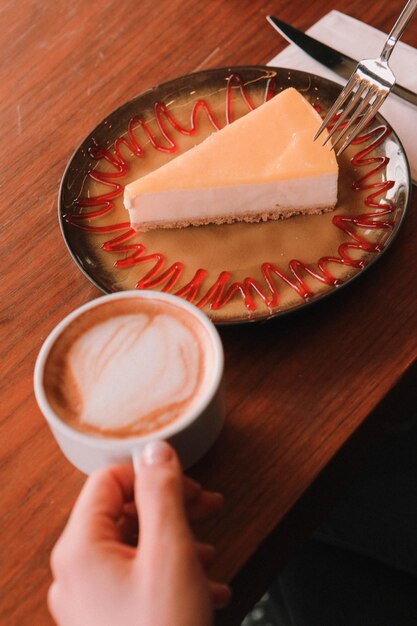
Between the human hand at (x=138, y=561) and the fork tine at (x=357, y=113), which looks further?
the fork tine at (x=357, y=113)

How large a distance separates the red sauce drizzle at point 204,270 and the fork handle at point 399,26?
104 mm

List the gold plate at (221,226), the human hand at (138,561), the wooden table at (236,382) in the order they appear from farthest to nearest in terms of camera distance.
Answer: the gold plate at (221,226) < the wooden table at (236,382) < the human hand at (138,561)

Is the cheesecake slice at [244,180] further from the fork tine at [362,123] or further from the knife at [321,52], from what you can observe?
the knife at [321,52]

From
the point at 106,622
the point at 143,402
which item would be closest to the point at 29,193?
the point at 143,402

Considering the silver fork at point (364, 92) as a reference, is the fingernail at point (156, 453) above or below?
above

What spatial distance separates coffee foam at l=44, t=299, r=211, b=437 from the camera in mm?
521

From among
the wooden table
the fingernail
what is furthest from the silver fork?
the fingernail

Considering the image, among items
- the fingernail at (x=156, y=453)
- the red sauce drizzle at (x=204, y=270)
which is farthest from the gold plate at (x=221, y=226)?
the fingernail at (x=156, y=453)

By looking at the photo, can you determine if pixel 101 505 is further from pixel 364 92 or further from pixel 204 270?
pixel 364 92

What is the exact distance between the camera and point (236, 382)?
2.08ft

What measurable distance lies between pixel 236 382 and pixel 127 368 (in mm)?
123

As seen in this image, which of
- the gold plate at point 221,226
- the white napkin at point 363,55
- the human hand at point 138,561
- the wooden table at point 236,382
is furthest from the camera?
the white napkin at point 363,55

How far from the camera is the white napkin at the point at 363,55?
2.72ft

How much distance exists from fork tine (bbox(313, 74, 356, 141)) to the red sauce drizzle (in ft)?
0.13
